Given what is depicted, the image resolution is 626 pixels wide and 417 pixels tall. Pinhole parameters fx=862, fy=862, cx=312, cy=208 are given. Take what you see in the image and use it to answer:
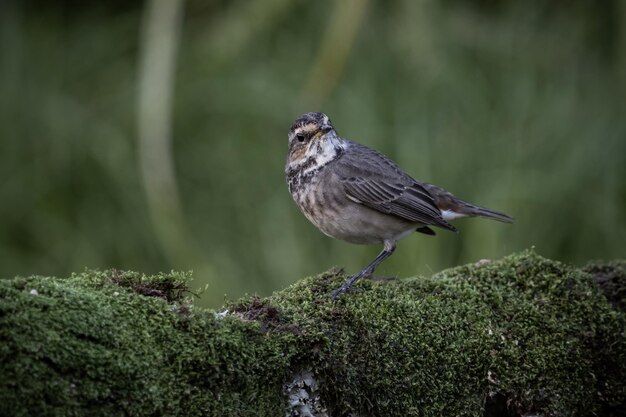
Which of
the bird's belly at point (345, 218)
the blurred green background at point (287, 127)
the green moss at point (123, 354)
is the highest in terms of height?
the blurred green background at point (287, 127)

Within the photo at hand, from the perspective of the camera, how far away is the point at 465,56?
559cm

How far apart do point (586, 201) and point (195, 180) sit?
8.06 ft

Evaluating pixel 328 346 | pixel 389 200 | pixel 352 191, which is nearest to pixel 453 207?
pixel 389 200

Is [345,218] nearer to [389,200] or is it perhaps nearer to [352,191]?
[352,191]

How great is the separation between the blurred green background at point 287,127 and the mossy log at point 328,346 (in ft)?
5.81

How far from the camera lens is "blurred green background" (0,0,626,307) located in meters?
5.38

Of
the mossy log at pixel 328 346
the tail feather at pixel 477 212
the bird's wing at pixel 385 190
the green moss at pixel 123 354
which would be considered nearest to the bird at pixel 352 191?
the bird's wing at pixel 385 190

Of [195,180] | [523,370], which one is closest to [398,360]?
[523,370]

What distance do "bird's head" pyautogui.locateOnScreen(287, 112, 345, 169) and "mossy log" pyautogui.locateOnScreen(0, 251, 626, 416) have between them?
3.35 ft

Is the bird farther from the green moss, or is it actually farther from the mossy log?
the green moss

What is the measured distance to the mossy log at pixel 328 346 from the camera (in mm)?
2172

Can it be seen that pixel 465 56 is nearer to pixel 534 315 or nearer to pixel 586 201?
pixel 586 201

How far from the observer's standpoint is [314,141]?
438 centimetres

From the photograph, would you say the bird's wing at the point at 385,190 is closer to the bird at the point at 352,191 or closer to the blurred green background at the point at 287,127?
the bird at the point at 352,191
